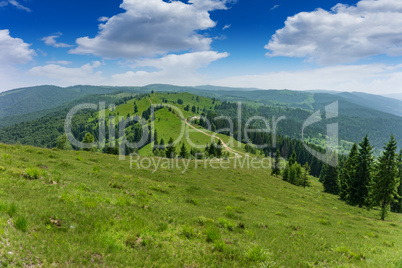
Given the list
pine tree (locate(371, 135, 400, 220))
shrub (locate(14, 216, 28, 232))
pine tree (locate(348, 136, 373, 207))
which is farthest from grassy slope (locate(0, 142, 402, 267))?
pine tree (locate(348, 136, 373, 207))

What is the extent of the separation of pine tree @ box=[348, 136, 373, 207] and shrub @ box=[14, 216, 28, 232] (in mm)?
64858

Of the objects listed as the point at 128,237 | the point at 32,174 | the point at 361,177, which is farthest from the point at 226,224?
the point at 361,177

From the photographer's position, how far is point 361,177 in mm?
51594

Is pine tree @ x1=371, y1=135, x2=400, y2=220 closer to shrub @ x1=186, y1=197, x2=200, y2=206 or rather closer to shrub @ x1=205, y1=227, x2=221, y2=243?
shrub @ x1=186, y1=197, x2=200, y2=206

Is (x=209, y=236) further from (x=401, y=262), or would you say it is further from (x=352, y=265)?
(x=401, y=262)

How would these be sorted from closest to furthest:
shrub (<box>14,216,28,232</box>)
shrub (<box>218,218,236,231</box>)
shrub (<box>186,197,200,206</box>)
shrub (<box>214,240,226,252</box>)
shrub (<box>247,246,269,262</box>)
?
shrub (<box>14,216,28,232</box>) → shrub (<box>247,246,269,262</box>) → shrub (<box>214,240,226,252</box>) → shrub (<box>218,218,236,231</box>) → shrub (<box>186,197,200,206</box>)

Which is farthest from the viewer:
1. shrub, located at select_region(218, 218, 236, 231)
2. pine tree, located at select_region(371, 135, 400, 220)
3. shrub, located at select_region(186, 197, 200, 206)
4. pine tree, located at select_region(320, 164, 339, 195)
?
pine tree, located at select_region(320, 164, 339, 195)

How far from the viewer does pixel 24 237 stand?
6938 millimetres

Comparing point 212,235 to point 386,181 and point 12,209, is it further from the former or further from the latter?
point 386,181

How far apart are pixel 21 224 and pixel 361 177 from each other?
6671 centimetres

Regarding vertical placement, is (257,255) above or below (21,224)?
below

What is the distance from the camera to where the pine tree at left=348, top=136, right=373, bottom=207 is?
50.4m

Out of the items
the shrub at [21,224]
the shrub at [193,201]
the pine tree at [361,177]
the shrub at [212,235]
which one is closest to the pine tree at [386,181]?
the pine tree at [361,177]

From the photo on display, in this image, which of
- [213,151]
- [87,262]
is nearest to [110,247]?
[87,262]
